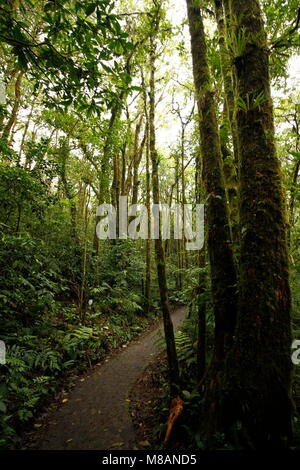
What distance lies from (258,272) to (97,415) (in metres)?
3.91

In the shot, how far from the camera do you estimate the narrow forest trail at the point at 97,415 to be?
3533 millimetres

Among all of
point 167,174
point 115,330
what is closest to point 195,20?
point 115,330

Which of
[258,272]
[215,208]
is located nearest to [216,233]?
[215,208]

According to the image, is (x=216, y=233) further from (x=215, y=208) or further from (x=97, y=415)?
(x=97, y=415)

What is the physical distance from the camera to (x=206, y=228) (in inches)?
129

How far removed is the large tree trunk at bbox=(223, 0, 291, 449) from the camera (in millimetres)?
2299

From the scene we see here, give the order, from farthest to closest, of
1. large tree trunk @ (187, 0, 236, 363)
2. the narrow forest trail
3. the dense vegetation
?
the narrow forest trail < large tree trunk @ (187, 0, 236, 363) < the dense vegetation

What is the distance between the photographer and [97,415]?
422 centimetres

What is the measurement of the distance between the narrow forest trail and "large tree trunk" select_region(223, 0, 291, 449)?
2161 mm

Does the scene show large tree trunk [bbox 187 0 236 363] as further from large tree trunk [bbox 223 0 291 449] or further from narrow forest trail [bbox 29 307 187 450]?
narrow forest trail [bbox 29 307 187 450]

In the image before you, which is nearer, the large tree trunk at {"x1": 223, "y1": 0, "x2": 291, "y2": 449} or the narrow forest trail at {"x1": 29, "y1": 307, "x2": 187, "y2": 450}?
the large tree trunk at {"x1": 223, "y1": 0, "x2": 291, "y2": 449}

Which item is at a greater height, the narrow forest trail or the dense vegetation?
the dense vegetation

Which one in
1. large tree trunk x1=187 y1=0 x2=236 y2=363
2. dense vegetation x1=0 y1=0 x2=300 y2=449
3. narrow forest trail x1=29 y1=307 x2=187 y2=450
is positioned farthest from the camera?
narrow forest trail x1=29 y1=307 x2=187 y2=450

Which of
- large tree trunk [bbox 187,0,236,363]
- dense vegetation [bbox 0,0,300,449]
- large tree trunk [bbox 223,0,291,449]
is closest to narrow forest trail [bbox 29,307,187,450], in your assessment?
dense vegetation [bbox 0,0,300,449]
